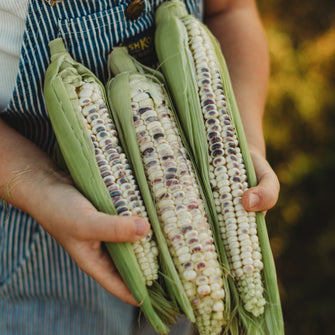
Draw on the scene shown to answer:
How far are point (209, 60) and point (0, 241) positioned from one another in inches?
27.6

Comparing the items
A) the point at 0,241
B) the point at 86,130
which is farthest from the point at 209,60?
the point at 0,241

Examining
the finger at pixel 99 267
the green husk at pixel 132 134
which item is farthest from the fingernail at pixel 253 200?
the finger at pixel 99 267

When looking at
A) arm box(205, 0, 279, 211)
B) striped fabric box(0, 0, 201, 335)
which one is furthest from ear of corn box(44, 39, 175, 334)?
arm box(205, 0, 279, 211)

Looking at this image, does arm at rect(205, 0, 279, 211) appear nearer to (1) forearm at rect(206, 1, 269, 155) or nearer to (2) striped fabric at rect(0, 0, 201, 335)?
(1) forearm at rect(206, 1, 269, 155)

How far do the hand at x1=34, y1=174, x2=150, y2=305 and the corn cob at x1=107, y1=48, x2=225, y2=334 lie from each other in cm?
8

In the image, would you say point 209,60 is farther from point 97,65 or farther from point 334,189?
point 334,189

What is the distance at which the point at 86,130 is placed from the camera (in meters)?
0.75

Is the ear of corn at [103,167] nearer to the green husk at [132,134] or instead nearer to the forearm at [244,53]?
the green husk at [132,134]

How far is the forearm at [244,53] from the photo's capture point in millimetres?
1101

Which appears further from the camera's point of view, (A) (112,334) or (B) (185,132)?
(A) (112,334)

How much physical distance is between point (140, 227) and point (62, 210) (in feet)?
0.51

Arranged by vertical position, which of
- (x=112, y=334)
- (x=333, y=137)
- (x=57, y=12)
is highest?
(x=57, y=12)

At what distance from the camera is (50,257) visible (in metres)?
1.04

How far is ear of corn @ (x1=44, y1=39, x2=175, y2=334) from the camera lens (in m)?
0.72
